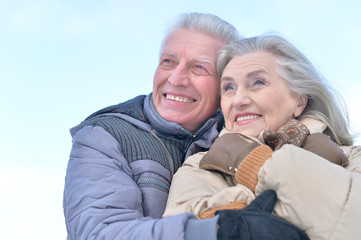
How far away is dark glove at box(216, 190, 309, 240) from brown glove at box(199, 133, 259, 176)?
505mm

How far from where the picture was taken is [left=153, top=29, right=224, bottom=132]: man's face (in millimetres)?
3688

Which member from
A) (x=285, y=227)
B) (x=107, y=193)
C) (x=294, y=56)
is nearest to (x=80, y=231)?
(x=107, y=193)

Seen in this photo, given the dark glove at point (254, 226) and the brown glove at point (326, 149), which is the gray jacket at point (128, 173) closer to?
the dark glove at point (254, 226)

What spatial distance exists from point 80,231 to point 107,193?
28 cm

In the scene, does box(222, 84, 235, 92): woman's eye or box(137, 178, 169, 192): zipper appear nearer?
box(137, 178, 169, 192): zipper

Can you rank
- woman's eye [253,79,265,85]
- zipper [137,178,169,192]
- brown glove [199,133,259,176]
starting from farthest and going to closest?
woman's eye [253,79,265,85] < zipper [137,178,169,192] < brown glove [199,133,259,176]

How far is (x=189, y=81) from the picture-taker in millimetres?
3717

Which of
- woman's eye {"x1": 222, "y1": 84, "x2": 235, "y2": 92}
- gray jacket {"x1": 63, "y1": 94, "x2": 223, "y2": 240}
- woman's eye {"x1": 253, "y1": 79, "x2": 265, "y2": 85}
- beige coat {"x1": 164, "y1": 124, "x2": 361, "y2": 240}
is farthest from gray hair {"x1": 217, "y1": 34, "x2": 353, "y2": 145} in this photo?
beige coat {"x1": 164, "y1": 124, "x2": 361, "y2": 240}

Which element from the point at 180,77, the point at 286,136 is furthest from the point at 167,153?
the point at 286,136

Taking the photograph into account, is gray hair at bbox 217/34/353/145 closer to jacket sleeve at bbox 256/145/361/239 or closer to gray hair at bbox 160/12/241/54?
gray hair at bbox 160/12/241/54

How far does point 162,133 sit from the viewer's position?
3562 millimetres

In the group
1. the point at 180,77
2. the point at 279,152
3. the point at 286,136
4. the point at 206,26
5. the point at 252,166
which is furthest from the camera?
the point at 206,26

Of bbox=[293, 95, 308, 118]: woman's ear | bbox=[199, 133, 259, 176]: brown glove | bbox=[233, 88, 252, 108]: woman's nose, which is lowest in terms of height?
bbox=[199, 133, 259, 176]: brown glove

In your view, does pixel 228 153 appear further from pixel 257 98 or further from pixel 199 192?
pixel 257 98
